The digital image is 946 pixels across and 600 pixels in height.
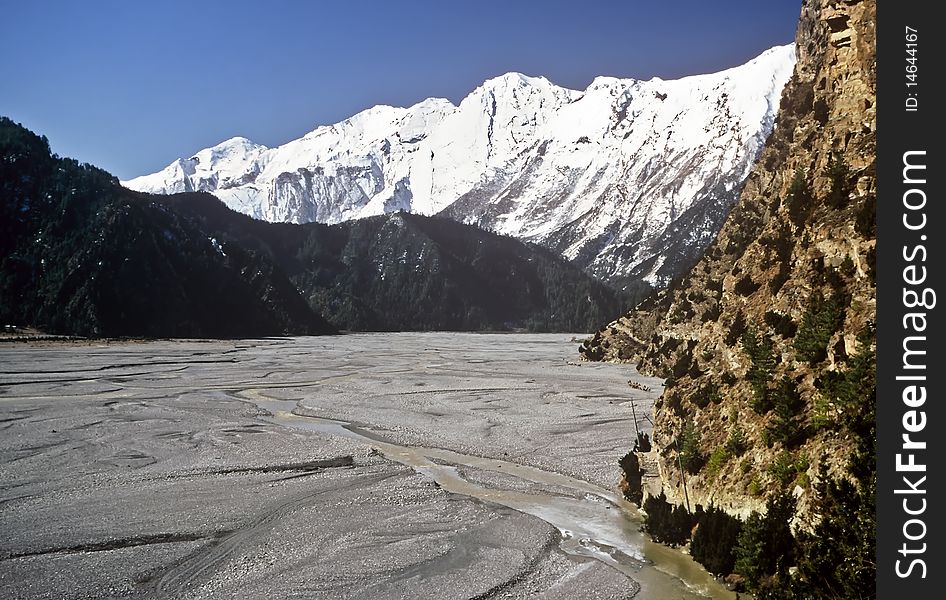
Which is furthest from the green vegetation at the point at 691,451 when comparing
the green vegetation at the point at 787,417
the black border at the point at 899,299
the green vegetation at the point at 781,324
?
the black border at the point at 899,299

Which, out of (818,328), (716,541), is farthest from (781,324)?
(716,541)

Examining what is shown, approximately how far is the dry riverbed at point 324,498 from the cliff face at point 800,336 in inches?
129

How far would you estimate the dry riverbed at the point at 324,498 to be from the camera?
1752cm

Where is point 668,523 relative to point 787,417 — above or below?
below

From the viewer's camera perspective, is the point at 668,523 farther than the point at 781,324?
Yes

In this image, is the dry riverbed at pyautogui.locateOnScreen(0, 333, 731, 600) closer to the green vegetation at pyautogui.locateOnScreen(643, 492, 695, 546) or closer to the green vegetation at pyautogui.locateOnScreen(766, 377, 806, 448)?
the green vegetation at pyautogui.locateOnScreen(643, 492, 695, 546)

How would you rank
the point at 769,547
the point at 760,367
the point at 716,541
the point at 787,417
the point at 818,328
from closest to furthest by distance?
the point at 769,547
the point at 787,417
the point at 818,328
the point at 716,541
the point at 760,367

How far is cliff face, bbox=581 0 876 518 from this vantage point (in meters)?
16.6

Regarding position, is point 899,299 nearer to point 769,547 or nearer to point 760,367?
point 769,547

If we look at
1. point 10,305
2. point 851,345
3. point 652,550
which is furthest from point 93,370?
point 10,305

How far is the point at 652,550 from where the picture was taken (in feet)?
65.4

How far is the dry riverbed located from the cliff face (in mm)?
3273

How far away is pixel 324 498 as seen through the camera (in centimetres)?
2483

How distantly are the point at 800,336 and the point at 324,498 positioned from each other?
55.3 feet
